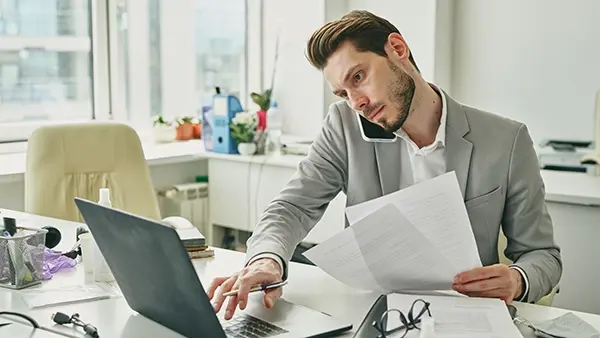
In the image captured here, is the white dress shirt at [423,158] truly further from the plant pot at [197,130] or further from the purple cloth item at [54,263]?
the plant pot at [197,130]

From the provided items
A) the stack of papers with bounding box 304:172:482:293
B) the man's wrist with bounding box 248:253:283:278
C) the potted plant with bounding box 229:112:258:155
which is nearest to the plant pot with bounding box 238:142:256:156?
the potted plant with bounding box 229:112:258:155

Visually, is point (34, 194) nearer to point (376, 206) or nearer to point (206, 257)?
point (206, 257)

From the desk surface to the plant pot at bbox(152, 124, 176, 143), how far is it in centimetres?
3

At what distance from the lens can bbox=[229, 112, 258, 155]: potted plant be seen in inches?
147

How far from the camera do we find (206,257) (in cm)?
204

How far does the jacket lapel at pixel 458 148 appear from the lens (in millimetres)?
1901

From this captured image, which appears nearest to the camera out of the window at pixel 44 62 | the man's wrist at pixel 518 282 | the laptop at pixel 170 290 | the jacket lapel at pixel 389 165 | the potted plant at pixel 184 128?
the laptop at pixel 170 290

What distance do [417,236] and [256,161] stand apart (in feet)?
7.00

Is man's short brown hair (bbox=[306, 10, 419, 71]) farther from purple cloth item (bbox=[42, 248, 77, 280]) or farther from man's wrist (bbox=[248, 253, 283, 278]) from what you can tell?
purple cloth item (bbox=[42, 248, 77, 280])

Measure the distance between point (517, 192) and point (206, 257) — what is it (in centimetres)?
Answer: 76

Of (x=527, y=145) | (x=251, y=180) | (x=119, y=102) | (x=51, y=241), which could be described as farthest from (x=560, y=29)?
(x=51, y=241)

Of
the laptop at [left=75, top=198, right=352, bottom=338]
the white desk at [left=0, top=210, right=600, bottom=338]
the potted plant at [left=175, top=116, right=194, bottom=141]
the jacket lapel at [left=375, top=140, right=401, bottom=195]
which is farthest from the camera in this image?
the potted plant at [left=175, top=116, right=194, bottom=141]

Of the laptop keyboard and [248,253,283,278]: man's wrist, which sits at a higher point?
[248,253,283,278]: man's wrist

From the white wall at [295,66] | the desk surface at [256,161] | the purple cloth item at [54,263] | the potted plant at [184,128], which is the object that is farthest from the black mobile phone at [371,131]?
the potted plant at [184,128]
